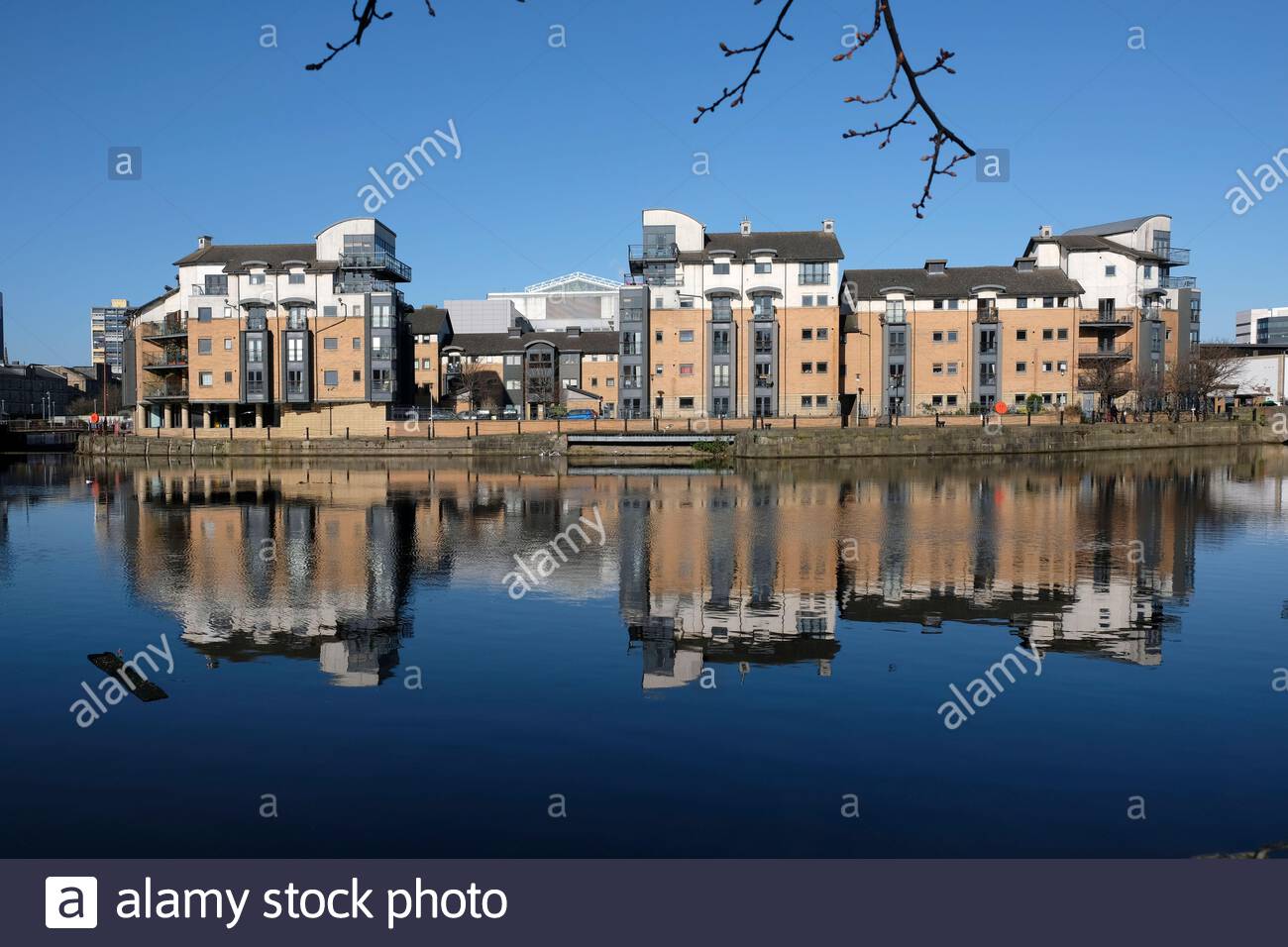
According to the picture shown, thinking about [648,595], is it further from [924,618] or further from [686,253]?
[686,253]

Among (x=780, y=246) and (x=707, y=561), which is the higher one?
(x=780, y=246)

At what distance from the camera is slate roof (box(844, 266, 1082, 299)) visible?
90.9m

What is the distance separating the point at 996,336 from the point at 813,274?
18.1 metres

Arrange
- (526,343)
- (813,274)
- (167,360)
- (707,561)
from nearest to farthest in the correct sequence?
(707,561)
(813,274)
(167,360)
(526,343)

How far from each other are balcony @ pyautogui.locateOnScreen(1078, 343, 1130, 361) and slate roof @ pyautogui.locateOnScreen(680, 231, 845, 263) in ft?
82.4

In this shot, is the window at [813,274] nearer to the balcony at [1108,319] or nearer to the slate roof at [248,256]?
the balcony at [1108,319]

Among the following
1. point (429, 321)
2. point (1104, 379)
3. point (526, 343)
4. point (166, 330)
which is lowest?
point (1104, 379)

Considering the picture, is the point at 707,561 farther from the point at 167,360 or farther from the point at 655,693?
the point at 167,360

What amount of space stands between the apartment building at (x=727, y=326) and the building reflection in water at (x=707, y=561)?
39176mm

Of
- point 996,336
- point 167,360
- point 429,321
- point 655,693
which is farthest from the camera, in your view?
point 429,321

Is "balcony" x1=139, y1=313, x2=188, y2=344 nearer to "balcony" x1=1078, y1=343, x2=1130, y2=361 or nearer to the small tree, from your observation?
the small tree

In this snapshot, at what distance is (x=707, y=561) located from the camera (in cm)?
2538

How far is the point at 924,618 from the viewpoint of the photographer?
18.3 meters

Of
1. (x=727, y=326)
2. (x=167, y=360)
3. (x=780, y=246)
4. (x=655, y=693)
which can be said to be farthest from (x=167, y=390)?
(x=655, y=693)
